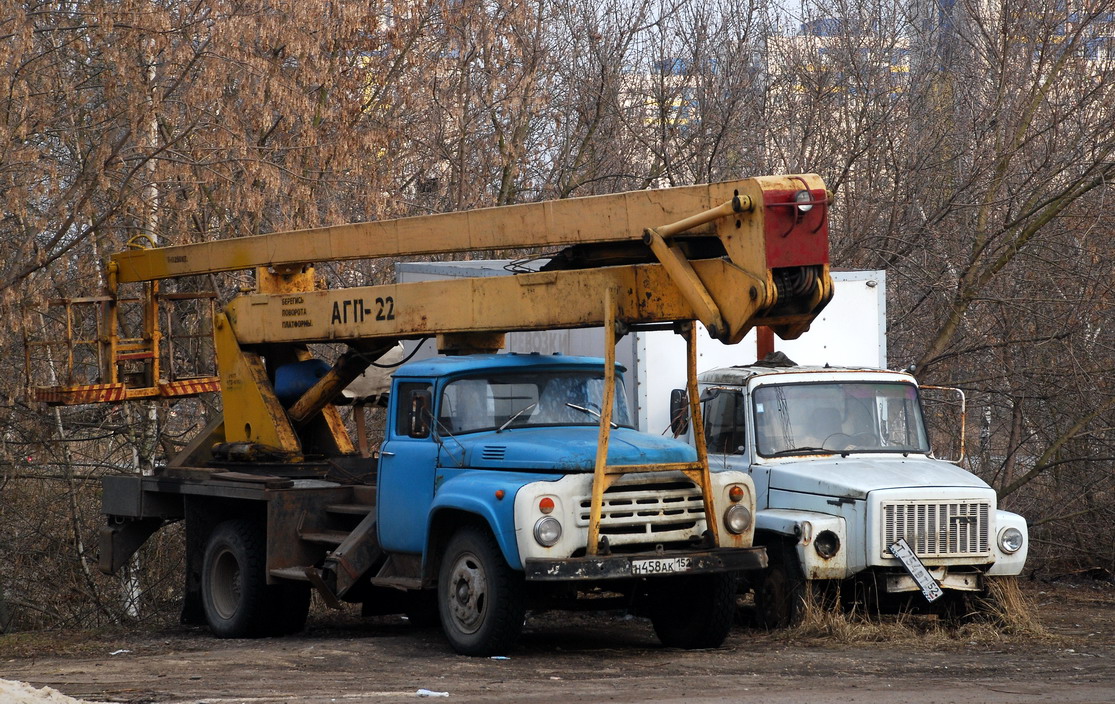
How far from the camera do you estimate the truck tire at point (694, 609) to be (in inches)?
374

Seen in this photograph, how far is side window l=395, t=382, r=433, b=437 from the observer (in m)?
9.78

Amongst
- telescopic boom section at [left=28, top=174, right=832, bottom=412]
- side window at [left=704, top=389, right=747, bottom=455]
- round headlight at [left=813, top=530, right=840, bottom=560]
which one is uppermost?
telescopic boom section at [left=28, top=174, right=832, bottom=412]

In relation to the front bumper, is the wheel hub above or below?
below

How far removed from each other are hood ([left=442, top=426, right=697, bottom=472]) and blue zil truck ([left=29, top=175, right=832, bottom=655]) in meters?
0.02

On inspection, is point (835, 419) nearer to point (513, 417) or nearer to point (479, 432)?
point (513, 417)

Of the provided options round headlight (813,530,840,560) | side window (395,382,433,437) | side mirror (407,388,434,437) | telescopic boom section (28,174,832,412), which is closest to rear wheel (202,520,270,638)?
telescopic boom section (28,174,832,412)

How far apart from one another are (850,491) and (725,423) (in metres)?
1.54

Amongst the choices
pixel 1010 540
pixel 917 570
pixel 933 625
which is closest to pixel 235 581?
pixel 917 570

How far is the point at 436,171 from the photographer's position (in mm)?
20688

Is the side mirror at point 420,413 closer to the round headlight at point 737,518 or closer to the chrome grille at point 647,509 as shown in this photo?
the chrome grille at point 647,509

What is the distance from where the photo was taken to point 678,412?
10.9 metres

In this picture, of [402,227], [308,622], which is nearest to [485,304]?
[402,227]

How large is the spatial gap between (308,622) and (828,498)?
5316mm

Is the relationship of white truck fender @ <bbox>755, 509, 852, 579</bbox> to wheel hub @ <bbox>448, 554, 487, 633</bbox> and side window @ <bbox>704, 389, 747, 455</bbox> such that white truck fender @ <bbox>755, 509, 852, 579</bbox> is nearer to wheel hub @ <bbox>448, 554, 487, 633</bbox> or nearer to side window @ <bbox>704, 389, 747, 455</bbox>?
side window @ <bbox>704, 389, 747, 455</bbox>
